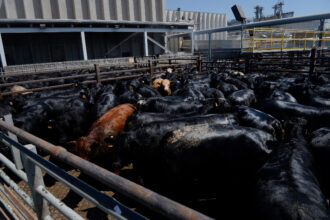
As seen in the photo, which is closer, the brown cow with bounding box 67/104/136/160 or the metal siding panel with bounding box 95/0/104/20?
the brown cow with bounding box 67/104/136/160

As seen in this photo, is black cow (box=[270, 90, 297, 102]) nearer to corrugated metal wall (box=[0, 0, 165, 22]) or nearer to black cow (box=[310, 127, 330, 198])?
black cow (box=[310, 127, 330, 198])

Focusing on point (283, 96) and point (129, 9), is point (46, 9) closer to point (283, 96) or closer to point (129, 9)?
point (129, 9)

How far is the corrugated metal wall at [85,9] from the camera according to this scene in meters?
23.2

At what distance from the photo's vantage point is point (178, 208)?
91 centimetres

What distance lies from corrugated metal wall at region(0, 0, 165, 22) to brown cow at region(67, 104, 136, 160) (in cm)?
2385

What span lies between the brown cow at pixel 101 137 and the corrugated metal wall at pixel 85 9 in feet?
78.3

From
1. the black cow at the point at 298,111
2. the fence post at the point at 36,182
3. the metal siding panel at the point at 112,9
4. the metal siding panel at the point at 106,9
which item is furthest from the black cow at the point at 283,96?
the metal siding panel at the point at 112,9

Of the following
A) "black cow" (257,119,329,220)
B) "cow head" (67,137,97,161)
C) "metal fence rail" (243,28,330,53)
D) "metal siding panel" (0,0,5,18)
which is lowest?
"cow head" (67,137,97,161)

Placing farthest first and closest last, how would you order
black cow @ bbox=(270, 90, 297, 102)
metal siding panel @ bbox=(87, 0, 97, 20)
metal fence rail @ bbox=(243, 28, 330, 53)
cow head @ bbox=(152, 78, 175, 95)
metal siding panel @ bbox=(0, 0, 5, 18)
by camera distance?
metal siding panel @ bbox=(87, 0, 97, 20) < metal siding panel @ bbox=(0, 0, 5, 18) < metal fence rail @ bbox=(243, 28, 330, 53) < cow head @ bbox=(152, 78, 175, 95) < black cow @ bbox=(270, 90, 297, 102)

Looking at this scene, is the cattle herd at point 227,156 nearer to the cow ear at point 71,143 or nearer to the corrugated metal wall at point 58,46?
the cow ear at point 71,143

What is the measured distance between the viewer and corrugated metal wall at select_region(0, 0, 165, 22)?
76.1 feet

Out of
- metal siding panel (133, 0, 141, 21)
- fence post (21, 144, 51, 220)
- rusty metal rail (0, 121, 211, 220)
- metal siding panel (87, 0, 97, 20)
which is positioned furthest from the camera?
metal siding panel (133, 0, 141, 21)

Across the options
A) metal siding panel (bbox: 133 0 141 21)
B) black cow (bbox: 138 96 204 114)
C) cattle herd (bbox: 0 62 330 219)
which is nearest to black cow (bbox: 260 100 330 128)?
cattle herd (bbox: 0 62 330 219)

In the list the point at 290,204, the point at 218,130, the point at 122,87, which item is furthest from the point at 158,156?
the point at 122,87
